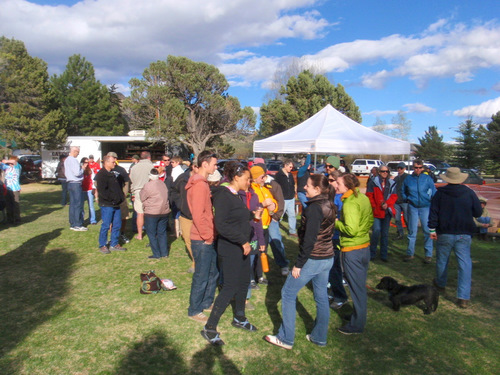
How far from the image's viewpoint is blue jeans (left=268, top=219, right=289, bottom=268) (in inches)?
203

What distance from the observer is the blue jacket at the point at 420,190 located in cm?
604

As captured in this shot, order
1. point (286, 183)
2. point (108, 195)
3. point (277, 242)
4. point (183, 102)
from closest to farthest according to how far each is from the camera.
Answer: point (277, 242)
point (108, 195)
point (286, 183)
point (183, 102)

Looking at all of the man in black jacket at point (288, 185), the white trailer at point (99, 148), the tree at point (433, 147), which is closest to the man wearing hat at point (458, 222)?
the man in black jacket at point (288, 185)

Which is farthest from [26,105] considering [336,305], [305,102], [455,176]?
[455,176]

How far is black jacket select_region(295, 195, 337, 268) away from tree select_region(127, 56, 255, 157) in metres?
20.7

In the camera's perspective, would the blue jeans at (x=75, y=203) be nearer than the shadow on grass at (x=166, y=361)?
No

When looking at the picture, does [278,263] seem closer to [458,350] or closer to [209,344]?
[209,344]

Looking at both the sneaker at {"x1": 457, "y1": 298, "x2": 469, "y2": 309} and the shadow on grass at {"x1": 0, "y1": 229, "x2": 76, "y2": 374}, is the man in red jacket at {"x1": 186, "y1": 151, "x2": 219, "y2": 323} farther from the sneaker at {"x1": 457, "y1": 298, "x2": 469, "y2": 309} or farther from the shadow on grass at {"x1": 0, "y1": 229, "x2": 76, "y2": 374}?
the sneaker at {"x1": 457, "y1": 298, "x2": 469, "y2": 309}

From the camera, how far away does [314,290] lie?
3168mm

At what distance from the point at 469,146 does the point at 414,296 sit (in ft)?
116

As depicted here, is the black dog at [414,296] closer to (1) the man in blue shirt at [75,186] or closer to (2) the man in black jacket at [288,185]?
(2) the man in black jacket at [288,185]

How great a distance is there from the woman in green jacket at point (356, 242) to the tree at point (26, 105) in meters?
22.4

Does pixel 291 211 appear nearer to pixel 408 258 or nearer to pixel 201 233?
pixel 408 258

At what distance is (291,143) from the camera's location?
10305mm
